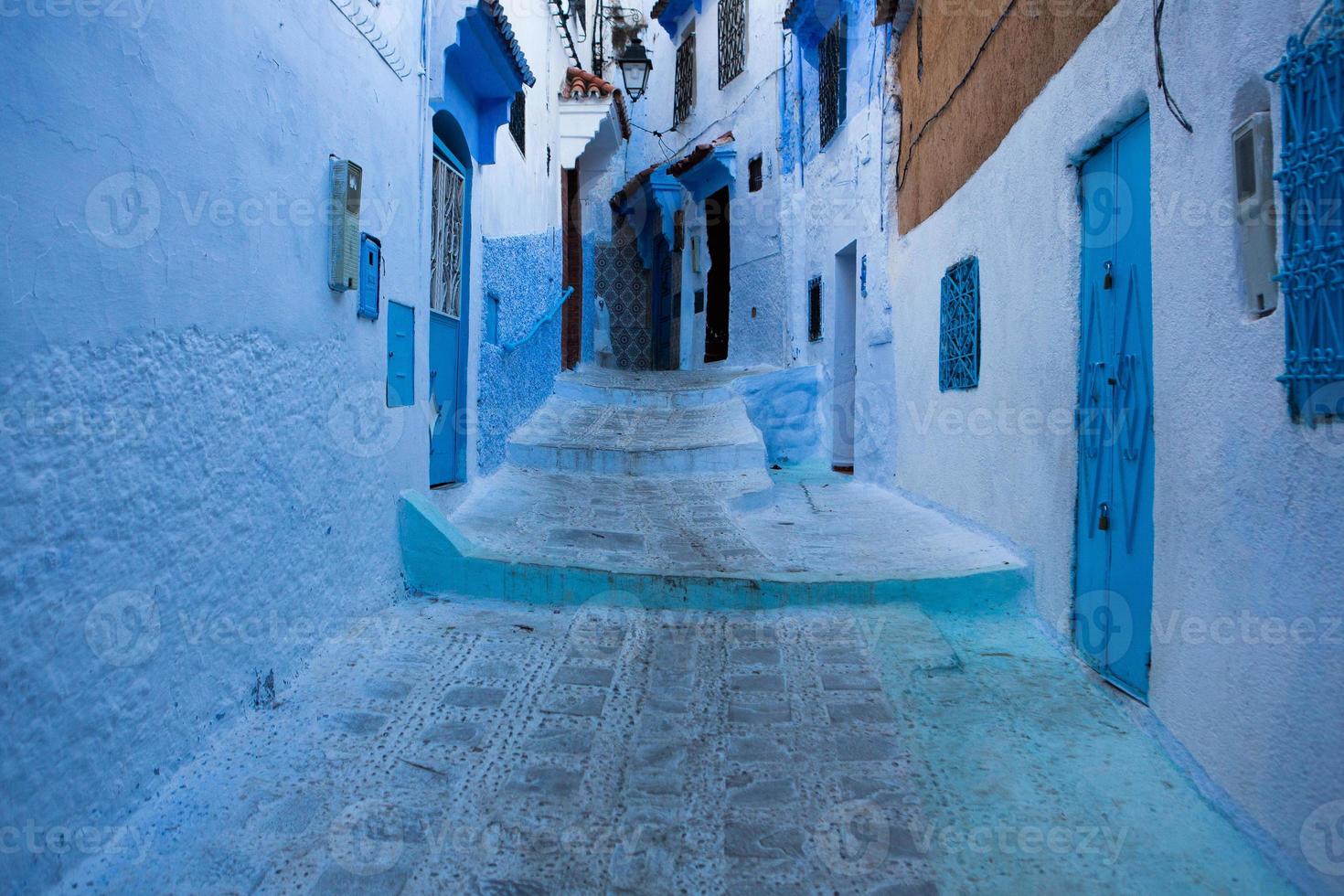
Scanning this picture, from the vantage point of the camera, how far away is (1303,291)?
6.41ft

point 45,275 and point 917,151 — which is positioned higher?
point 917,151

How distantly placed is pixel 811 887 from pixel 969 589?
2.24 m

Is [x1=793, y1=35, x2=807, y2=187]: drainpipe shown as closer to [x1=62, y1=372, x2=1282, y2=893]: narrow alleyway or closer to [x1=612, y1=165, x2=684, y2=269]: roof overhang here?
[x1=612, y1=165, x2=684, y2=269]: roof overhang

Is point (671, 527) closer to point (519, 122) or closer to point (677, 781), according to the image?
point (677, 781)

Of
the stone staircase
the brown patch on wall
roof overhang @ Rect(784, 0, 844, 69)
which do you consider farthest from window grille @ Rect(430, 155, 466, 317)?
roof overhang @ Rect(784, 0, 844, 69)

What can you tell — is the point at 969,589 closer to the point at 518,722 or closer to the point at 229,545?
the point at 518,722

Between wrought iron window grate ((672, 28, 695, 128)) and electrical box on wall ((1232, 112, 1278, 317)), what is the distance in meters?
14.2

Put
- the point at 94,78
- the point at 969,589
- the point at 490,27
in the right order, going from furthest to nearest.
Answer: the point at 490,27
the point at 969,589
the point at 94,78

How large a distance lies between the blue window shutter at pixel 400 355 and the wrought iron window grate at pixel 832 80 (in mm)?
6238

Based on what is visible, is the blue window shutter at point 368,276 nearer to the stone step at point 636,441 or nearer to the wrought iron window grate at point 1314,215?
the wrought iron window grate at point 1314,215

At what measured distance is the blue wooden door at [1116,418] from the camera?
2.91m

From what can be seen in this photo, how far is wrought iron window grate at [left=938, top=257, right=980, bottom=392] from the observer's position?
495 centimetres

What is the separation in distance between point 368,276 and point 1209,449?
10.6 ft

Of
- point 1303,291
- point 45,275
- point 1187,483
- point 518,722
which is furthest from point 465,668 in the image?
point 1303,291
